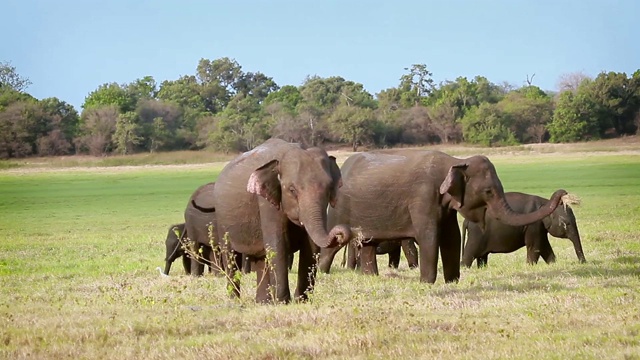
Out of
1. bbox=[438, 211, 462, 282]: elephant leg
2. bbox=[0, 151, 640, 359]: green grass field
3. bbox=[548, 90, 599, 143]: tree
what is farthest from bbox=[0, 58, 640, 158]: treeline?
bbox=[438, 211, 462, 282]: elephant leg

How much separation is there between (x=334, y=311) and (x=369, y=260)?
5.65 metres

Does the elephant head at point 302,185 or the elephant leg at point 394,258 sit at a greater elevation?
the elephant head at point 302,185

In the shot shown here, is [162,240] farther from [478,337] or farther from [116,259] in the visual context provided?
[478,337]

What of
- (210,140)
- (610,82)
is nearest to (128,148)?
(210,140)

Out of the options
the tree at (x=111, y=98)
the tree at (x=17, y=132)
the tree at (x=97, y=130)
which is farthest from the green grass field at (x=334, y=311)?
the tree at (x=111, y=98)

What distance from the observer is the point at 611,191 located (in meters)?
43.4

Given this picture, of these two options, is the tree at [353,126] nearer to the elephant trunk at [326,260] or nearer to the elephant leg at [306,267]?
the elephant trunk at [326,260]

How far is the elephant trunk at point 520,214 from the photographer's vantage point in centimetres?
1404

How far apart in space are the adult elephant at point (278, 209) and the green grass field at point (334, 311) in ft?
1.40

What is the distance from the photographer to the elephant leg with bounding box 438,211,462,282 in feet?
48.1

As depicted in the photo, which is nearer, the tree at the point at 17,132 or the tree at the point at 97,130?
the tree at the point at 17,132

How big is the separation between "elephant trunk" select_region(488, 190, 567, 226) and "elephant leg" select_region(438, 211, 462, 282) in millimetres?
571

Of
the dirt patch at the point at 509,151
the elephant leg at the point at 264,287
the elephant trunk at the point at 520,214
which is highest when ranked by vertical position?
the elephant trunk at the point at 520,214

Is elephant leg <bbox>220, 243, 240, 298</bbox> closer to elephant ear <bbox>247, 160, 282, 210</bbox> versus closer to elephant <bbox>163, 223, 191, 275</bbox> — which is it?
elephant ear <bbox>247, 160, 282, 210</bbox>
